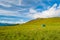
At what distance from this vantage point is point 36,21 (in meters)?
3.56

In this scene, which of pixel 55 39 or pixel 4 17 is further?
pixel 4 17

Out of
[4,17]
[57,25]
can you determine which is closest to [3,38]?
[4,17]

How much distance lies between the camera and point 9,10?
353cm

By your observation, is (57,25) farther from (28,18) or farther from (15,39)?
(15,39)

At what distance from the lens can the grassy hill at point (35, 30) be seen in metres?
3.30

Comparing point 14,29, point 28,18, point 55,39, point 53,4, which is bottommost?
point 55,39

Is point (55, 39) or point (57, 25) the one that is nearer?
point (55, 39)

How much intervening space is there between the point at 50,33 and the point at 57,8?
23.4 inches

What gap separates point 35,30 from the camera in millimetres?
3410

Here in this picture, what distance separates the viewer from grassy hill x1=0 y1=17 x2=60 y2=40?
10.8 ft

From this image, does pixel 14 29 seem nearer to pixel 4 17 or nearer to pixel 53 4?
pixel 4 17

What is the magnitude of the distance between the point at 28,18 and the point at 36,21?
186 mm

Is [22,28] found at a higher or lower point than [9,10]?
lower

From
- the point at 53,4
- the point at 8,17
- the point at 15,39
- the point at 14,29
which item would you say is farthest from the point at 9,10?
the point at 53,4
